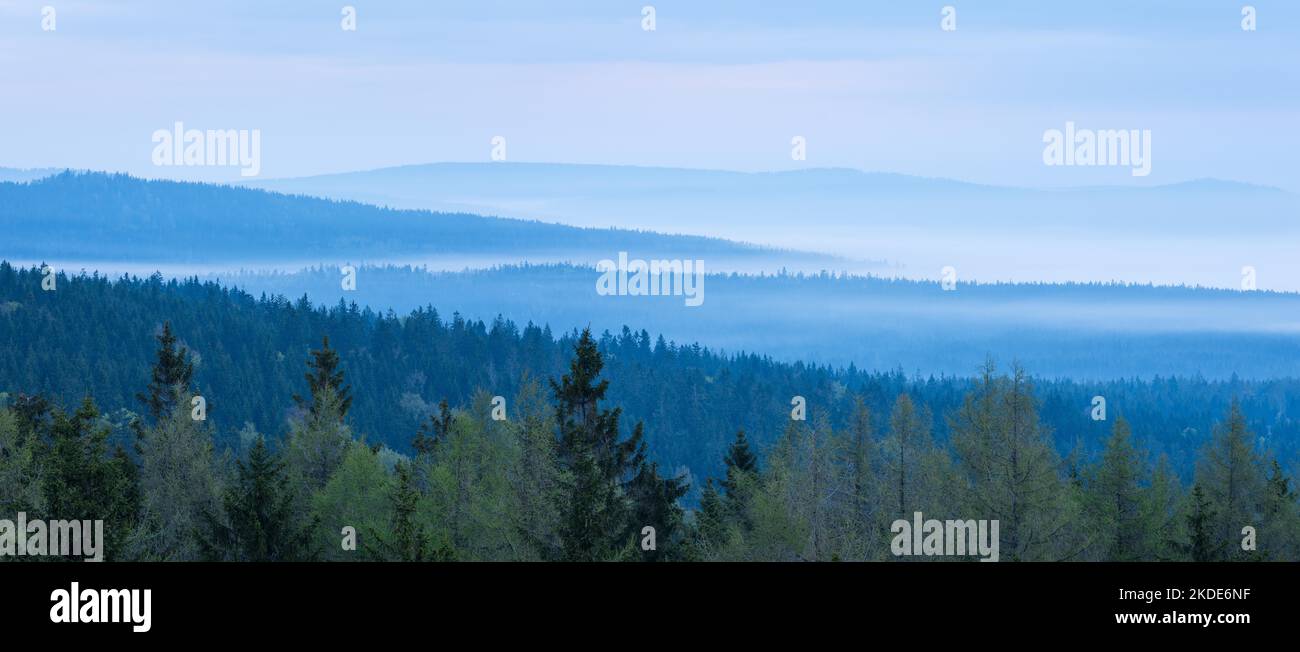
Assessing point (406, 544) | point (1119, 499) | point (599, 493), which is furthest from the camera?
point (1119, 499)

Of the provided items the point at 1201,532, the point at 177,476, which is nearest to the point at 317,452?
the point at 177,476

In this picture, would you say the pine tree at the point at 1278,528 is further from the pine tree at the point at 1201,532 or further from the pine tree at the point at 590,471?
the pine tree at the point at 590,471

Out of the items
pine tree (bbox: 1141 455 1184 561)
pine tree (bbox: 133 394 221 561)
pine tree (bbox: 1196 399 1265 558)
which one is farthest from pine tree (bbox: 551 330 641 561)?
pine tree (bbox: 1196 399 1265 558)

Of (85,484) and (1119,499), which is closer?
(85,484)

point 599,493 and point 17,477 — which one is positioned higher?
point 17,477

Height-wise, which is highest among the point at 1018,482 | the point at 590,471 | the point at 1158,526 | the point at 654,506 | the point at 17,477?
the point at 590,471

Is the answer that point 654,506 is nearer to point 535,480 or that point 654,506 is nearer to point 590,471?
point 535,480

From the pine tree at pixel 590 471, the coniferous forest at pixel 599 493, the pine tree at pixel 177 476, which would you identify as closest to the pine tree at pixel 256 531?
the coniferous forest at pixel 599 493

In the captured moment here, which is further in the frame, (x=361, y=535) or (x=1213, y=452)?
(x=1213, y=452)
